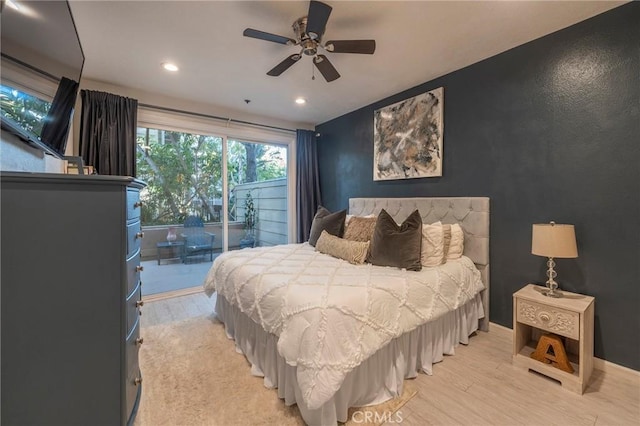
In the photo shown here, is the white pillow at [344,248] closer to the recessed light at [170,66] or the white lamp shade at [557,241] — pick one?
the white lamp shade at [557,241]

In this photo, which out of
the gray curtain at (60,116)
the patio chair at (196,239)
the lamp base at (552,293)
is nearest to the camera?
the gray curtain at (60,116)

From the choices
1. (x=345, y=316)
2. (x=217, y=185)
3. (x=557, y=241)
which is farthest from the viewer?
(x=217, y=185)

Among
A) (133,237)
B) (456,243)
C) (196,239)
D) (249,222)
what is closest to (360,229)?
(456,243)

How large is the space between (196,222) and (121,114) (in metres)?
1.60

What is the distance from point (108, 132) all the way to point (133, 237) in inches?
97.4

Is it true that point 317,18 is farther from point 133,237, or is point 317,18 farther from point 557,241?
point 557,241

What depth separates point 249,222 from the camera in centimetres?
448

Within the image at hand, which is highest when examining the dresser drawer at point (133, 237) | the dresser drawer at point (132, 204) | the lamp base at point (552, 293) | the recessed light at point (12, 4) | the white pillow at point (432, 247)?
the recessed light at point (12, 4)

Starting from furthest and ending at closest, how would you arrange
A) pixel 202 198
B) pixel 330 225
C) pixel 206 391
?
pixel 202 198, pixel 330 225, pixel 206 391

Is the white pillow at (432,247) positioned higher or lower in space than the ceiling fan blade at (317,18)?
lower

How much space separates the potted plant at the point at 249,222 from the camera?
14.5 feet

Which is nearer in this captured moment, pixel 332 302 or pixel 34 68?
pixel 34 68

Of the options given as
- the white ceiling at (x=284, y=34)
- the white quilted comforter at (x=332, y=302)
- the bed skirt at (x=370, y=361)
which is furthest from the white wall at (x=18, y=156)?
the bed skirt at (x=370, y=361)

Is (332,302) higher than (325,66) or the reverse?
the reverse
